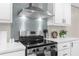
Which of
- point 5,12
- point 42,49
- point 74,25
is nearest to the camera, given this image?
point 5,12

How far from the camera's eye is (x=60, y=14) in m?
2.76

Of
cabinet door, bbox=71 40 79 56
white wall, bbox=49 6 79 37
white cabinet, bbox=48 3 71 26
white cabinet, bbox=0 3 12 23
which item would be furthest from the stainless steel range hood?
white wall, bbox=49 6 79 37

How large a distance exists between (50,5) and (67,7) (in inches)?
24.0

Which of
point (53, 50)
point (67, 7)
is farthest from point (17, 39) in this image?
point (67, 7)

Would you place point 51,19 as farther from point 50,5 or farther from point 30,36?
point 30,36

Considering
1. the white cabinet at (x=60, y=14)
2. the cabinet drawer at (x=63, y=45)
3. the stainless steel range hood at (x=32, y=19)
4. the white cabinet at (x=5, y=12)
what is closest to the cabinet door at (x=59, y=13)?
the white cabinet at (x=60, y=14)

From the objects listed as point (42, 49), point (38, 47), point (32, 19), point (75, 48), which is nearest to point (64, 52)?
point (75, 48)

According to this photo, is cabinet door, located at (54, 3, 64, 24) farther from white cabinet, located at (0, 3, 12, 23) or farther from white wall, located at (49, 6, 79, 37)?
white cabinet, located at (0, 3, 12, 23)

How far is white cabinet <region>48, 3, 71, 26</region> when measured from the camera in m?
2.65

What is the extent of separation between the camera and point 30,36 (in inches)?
96.7

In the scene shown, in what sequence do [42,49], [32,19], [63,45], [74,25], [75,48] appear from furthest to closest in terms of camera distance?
[74,25] → [75,48] → [32,19] → [63,45] → [42,49]

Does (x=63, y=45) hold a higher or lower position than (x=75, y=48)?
higher

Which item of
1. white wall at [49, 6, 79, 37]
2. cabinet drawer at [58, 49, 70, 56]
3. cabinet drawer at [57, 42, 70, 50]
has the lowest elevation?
cabinet drawer at [58, 49, 70, 56]

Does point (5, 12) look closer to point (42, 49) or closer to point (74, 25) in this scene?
point (42, 49)
